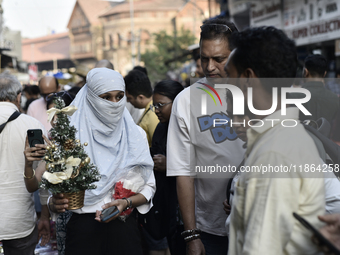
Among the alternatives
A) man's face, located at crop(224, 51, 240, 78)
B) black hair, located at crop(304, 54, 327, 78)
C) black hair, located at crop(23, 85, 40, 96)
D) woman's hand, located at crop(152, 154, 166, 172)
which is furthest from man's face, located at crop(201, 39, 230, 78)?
black hair, located at crop(23, 85, 40, 96)

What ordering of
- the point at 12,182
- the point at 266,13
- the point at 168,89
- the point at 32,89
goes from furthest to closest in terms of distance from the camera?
the point at 266,13 < the point at 32,89 < the point at 168,89 < the point at 12,182

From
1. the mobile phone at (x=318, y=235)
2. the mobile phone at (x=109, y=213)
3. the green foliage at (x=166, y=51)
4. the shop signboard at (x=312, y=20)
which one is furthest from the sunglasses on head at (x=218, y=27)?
the green foliage at (x=166, y=51)

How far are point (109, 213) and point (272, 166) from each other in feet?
4.40

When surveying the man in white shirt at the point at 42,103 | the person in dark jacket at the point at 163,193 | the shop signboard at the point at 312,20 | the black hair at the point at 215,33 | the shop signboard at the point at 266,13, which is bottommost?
the person in dark jacket at the point at 163,193

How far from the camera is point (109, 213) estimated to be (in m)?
2.42

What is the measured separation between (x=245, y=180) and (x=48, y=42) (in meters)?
80.4

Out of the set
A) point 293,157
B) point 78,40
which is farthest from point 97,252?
point 78,40

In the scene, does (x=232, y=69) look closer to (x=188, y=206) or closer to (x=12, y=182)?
(x=188, y=206)

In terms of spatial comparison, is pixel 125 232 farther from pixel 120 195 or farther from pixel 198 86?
pixel 198 86

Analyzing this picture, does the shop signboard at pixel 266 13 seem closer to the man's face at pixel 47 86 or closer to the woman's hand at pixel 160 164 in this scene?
the man's face at pixel 47 86

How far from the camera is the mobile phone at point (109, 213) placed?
2385 mm

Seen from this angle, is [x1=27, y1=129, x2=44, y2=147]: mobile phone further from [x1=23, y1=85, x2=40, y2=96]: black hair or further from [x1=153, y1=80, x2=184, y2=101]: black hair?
[x1=23, y1=85, x2=40, y2=96]: black hair

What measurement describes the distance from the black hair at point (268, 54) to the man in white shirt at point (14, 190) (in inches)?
96.0

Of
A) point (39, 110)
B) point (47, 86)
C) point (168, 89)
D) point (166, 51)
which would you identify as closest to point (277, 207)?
point (168, 89)
